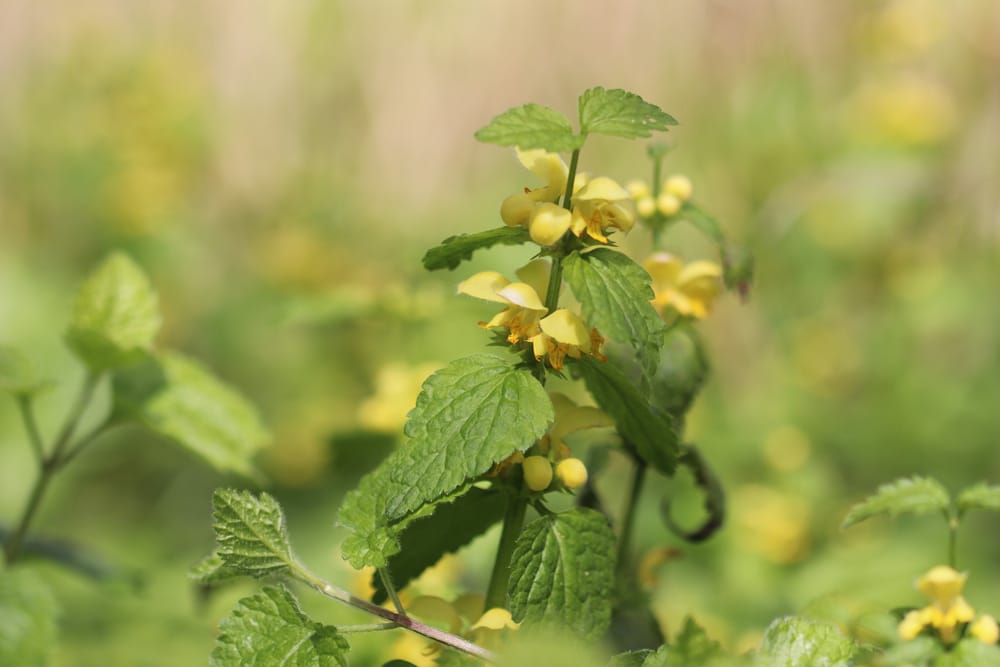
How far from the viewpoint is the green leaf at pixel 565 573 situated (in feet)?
2.36

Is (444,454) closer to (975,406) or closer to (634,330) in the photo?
(634,330)

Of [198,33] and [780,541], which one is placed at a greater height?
[198,33]

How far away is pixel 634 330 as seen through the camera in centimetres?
68

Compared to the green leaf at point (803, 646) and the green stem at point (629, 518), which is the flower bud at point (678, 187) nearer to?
the green stem at point (629, 518)

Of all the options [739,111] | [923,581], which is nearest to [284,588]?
[923,581]

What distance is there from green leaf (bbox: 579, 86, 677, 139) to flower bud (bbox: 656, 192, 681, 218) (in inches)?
11.0

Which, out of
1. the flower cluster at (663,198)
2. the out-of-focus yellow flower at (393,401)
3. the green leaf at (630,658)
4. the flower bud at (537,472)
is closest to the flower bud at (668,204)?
the flower cluster at (663,198)

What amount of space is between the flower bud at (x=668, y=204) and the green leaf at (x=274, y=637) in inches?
18.7

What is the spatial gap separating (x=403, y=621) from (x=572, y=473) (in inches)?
5.9

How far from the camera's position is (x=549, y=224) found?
71 centimetres

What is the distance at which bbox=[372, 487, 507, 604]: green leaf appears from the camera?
817mm

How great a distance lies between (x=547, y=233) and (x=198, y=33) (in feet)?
12.7

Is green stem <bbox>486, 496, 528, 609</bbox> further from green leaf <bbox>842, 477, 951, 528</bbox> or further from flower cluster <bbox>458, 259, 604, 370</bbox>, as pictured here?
green leaf <bbox>842, 477, 951, 528</bbox>

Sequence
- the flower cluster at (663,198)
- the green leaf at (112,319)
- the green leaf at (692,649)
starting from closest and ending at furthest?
1. the green leaf at (692,649)
2. the flower cluster at (663,198)
3. the green leaf at (112,319)
